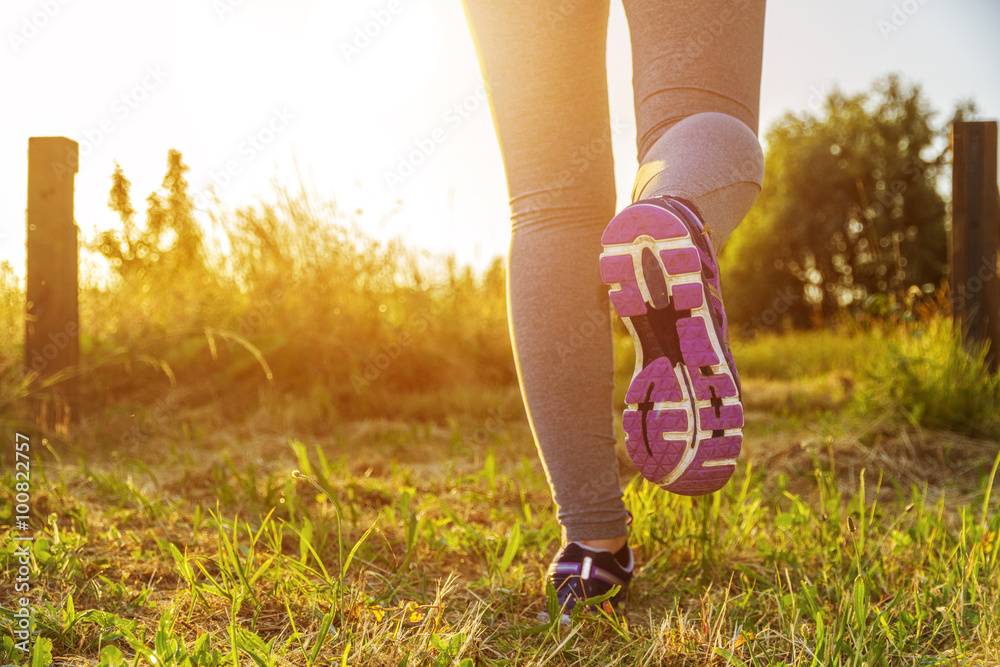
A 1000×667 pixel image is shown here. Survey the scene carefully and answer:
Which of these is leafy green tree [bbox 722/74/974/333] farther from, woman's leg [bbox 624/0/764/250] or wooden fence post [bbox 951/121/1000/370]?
woman's leg [bbox 624/0/764/250]

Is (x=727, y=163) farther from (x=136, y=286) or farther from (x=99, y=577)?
(x=136, y=286)

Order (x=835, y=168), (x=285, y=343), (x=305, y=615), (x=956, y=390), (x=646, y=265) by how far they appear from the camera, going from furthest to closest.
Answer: (x=835, y=168)
(x=285, y=343)
(x=956, y=390)
(x=305, y=615)
(x=646, y=265)

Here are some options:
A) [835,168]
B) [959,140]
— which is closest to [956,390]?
[959,140]

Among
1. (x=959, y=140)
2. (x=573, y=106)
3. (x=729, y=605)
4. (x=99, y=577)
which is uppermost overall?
(x=959, y=140)

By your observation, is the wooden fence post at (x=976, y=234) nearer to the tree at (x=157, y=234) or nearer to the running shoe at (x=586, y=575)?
the running shoe at (x=586, y=575)

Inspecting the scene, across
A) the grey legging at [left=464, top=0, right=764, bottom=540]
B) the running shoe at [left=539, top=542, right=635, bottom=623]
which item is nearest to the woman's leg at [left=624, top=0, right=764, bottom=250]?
the grey legging at [left=464, top=0, right=764, bottom=540]

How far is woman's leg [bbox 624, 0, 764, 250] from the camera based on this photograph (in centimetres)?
90

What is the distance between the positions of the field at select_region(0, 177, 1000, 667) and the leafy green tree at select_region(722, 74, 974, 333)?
1655 centimetres

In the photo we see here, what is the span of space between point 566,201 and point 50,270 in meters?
2.14

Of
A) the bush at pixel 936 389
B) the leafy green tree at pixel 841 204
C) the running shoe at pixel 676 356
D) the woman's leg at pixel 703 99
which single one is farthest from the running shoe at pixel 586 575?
the leafy green tree at pixel 841 204

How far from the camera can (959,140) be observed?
3.13m

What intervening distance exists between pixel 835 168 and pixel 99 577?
70.1ft

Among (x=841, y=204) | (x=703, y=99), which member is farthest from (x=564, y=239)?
(x=841, y=204)

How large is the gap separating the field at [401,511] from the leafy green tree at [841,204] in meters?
16.5
